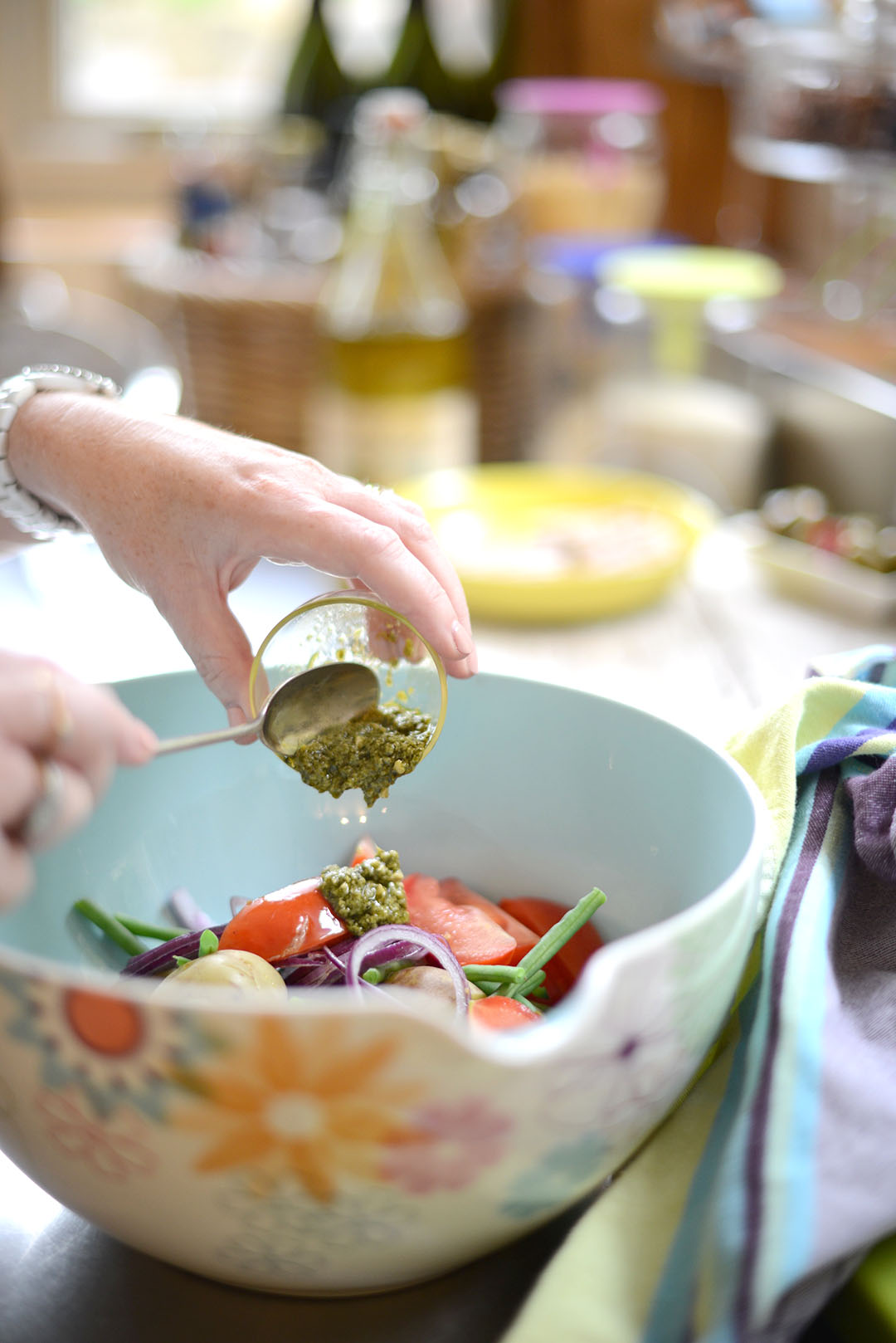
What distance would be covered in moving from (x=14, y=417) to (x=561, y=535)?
711 mm

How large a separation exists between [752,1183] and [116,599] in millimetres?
922

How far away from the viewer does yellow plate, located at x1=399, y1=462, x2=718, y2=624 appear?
1.13 meters

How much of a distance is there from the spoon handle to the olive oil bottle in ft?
2.73

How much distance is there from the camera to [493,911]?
58cm

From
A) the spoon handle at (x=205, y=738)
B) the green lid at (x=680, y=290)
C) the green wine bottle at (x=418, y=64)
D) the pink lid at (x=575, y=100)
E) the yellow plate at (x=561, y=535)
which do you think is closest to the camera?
the spoon handle at (x=205, y=738)

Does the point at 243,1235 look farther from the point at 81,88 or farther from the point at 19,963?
the point at 81,88

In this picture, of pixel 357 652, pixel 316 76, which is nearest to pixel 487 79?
pixel 316 76

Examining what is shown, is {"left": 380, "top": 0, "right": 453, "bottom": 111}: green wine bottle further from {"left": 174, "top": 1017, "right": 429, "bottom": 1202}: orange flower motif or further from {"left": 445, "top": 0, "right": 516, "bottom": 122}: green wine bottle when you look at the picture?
{"left": 174, "top": 1017, "right": 429, "bottom": 1202}: orange flower motif

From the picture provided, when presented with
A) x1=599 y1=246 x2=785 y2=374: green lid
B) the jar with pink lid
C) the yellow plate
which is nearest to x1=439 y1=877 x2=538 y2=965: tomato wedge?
the yellow plate

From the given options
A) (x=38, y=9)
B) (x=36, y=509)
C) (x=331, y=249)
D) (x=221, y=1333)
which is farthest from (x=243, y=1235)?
(x=38, y=9)

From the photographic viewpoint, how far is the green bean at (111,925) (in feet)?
1.80

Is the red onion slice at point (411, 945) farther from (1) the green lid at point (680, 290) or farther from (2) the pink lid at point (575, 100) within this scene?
(2) the pink lid at point (575, 100)

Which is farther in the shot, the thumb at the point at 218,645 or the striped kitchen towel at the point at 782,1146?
the thumb at the point at 218,645

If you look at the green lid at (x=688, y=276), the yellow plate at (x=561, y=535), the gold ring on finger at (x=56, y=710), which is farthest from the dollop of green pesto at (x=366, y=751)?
the green lid at (x=688, y=276)
